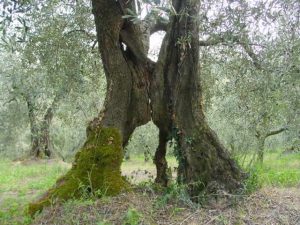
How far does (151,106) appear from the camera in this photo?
321 inches

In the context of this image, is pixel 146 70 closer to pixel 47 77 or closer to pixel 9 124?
pixel 47 77

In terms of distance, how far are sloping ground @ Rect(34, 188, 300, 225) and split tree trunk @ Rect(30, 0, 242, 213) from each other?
445 millimetres

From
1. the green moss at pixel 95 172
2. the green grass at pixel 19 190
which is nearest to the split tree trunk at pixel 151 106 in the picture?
the green moss at pixel 95 172

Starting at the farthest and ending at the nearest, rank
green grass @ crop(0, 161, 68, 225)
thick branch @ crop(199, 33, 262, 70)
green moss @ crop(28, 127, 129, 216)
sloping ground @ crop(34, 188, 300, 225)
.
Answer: green grass @ crop(0, 161, 68, 225)
thick branch @ crop(199, 33, 262, 70)
green moss @ crop(28, 127, 129, 216)
sloping ground @ crop(34, 188, 300, 225)

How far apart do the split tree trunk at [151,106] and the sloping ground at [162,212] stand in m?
0.45

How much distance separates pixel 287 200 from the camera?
291 inches

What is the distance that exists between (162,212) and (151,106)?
2.53 meters

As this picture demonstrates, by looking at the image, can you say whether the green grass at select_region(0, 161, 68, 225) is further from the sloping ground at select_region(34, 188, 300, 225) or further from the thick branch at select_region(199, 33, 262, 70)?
the thick branch at select_region(199, 33, 262, 70)

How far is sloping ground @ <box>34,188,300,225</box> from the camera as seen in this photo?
5.79 m

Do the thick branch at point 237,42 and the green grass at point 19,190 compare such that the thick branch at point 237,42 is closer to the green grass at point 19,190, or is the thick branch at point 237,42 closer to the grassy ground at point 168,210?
the grassy ground at point 168,210

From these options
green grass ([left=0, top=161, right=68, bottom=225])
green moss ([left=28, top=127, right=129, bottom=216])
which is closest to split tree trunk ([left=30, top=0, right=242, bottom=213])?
green moss ([left=28, top=127, right=129, bottom=216])

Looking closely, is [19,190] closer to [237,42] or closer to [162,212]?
[162,212]

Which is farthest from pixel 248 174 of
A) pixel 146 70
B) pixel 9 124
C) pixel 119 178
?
pixel 9 124

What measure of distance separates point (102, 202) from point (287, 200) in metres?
3.40
